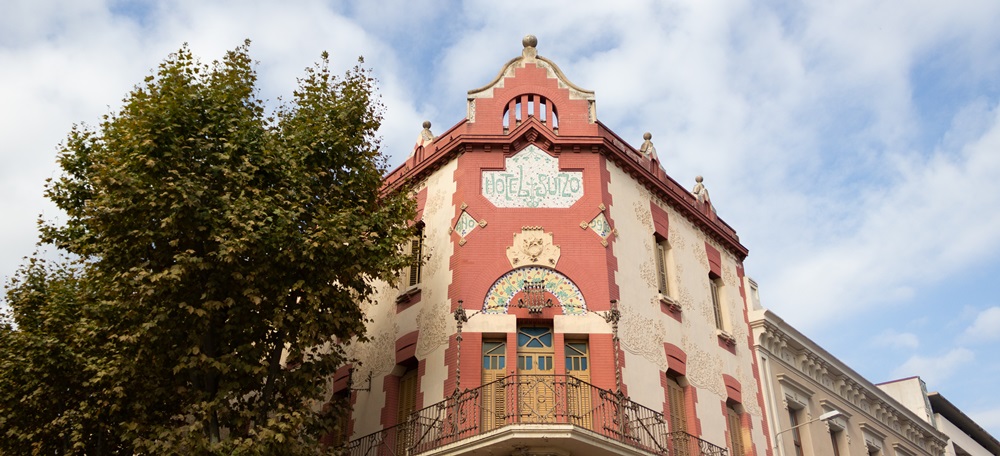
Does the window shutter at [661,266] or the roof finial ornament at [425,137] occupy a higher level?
the roof finial ornament at [425,137]

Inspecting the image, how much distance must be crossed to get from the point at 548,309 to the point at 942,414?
964 inches

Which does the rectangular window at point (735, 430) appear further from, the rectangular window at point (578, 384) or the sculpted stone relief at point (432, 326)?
the sculpted stone relief at point (432, 326)

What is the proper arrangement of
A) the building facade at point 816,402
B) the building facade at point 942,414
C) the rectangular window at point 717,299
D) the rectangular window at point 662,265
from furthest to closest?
the building facade at point 942,414 → the building facade at point 816,402 → the rectangular window at point 717,299 → the rectangular window at point 662,265

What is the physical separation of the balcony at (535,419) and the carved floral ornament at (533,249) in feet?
7.82

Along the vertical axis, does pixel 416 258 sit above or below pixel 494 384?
above

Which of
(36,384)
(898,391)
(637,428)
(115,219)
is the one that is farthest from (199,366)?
(898,391)

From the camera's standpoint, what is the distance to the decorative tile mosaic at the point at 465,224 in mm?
18266

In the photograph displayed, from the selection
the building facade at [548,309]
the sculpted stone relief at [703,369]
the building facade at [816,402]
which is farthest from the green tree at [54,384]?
the building facade at [816,402]

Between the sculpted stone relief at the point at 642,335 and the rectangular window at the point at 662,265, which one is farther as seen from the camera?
the rectangular window at the point at 662,265

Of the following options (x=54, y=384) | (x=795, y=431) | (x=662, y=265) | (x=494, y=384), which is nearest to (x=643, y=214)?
(x=662, y=265)

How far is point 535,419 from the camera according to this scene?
615 inches

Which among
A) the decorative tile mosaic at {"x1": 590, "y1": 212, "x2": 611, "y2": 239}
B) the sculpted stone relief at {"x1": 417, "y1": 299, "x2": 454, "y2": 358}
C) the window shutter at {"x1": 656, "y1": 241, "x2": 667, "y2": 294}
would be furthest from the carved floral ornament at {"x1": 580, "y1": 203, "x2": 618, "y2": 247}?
the sculpted stone relief at {"x1": 417, "y1": 299, "x2": 454, "y2": 358}

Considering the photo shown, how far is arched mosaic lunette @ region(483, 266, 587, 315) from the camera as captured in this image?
17312 millimetres

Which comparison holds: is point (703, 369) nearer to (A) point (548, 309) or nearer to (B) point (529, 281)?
(A) point (548, 309)
